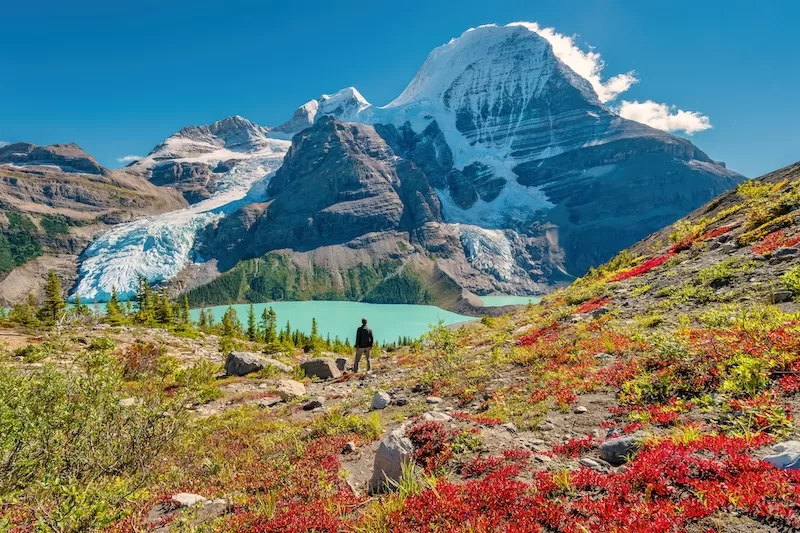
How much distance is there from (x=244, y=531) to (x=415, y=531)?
9.89 feet

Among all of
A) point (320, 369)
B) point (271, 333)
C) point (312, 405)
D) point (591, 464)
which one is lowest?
point (271, 333)

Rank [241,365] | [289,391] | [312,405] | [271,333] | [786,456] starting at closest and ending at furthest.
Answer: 1. [786,456]
2. [312,405]
3. [289,391]
4. [241,365]
5. [271,333]

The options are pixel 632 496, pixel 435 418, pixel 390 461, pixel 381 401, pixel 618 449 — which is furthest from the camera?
pixel 381 401

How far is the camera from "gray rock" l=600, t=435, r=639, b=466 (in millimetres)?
6480

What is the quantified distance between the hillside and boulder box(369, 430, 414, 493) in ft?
0.13

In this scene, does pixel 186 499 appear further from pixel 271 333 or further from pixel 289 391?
pixel 271 333

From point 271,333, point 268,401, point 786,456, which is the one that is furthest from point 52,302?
point 786,456

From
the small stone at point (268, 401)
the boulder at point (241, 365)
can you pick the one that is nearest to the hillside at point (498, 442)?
the small stone at point (268, 401)

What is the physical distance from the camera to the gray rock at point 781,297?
443 inches

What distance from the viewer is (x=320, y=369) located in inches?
1092

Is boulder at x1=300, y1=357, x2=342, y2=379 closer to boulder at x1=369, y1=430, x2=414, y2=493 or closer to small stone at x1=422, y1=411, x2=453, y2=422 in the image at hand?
small stone at x1=422, y1=411, x2=453, y2=422

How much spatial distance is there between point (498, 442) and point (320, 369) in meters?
21.5

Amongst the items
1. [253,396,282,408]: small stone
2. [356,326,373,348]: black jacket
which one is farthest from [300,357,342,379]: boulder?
[253,396,282,408]: small stone

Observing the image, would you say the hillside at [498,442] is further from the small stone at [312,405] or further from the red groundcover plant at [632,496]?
the small stone at [312,405]
